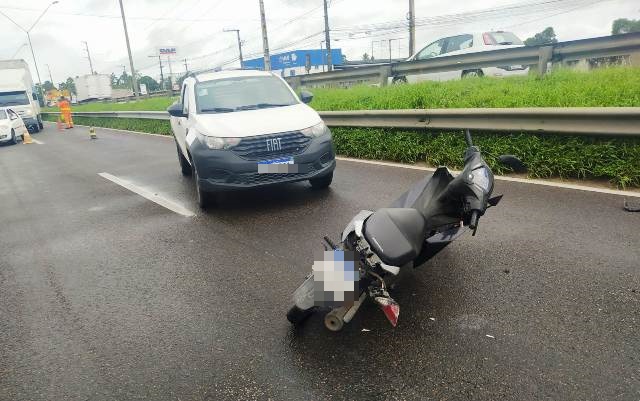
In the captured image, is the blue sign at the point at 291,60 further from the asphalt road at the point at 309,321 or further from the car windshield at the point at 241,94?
the asphalt road at the point at 309,321

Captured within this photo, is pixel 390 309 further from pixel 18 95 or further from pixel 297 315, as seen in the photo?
pixel 18 95

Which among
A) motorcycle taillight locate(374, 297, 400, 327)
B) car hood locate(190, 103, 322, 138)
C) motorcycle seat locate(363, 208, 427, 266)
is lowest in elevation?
motorcycle taillight locate(374, 297, 400, 327)

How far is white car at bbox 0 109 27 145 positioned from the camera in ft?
60.5

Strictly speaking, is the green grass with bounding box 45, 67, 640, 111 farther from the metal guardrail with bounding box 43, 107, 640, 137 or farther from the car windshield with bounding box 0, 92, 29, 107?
the car windshield with bounding box 0, 92, 29, 107

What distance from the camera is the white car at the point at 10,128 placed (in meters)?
18.5

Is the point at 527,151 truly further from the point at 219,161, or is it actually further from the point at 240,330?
the point at 240,330

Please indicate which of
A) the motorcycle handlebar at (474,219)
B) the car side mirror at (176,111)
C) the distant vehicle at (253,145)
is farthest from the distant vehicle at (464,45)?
the motorcycle handlebar at (474,219)

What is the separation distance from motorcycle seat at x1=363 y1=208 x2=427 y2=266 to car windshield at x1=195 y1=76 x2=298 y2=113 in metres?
4.43

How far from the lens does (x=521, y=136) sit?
6.26 meters

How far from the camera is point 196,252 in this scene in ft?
14.7

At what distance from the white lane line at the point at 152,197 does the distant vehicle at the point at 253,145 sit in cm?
27

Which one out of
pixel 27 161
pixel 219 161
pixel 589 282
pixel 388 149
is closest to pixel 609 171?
pixel 589 282

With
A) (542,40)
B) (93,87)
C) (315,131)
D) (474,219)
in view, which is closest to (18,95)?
(315,131)

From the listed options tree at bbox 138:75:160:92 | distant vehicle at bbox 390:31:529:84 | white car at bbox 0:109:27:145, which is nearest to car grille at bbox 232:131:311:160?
distant vehicle at bbox 390:31:529:84
